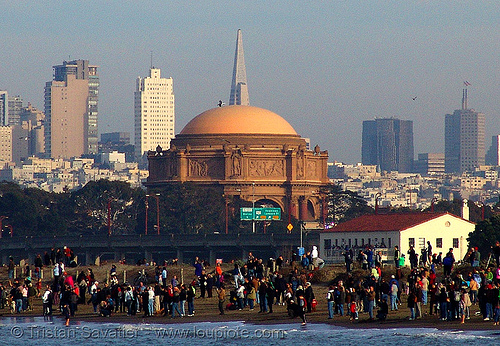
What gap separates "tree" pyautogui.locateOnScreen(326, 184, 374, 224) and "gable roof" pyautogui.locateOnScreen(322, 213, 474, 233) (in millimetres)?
68345

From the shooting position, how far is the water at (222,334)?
2306 inches

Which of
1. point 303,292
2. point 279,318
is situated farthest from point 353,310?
point 279,318

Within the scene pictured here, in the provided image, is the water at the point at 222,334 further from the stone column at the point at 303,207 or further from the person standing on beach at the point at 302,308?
the stone column at the point at 303,207

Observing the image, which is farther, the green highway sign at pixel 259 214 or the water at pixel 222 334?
the green highway sign at pixel 259 214

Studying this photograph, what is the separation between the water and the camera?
58.6 m

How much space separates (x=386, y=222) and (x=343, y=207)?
80.4 metres

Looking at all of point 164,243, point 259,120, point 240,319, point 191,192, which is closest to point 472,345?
point 240,319

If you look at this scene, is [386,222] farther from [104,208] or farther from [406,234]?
[104,208]

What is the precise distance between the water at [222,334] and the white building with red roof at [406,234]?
1346 inches

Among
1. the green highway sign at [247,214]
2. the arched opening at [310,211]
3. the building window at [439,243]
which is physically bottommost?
the building window at [439,243]

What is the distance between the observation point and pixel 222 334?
63594 millimetres

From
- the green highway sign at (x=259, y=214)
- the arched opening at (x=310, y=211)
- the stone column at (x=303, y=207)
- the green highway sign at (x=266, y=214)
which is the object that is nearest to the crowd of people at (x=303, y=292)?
the green highway sign at (x=259, y=214)

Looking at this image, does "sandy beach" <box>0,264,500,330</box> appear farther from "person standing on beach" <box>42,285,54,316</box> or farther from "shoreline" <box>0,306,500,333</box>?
"person standing on beach" <box>42,285,54,316</box>

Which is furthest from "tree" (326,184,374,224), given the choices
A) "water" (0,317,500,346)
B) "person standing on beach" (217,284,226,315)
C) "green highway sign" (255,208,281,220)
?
"water" (0,317,500,346)
